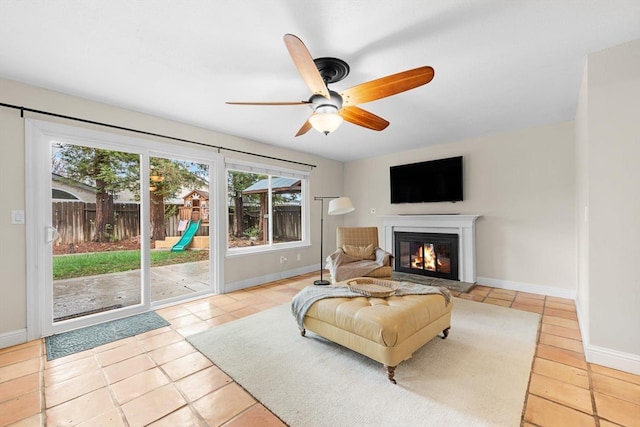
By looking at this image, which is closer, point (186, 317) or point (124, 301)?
point (186, 317)

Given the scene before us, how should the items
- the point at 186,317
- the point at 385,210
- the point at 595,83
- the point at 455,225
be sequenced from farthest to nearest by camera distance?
the point at 385,210, the point at 455,225, the point at 186,317, the point at 595,83

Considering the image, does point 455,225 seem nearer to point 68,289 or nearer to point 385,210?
point 385,210

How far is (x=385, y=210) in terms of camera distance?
17.6 ft

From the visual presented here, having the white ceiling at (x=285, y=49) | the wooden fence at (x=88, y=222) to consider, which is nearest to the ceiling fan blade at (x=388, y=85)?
the white ceiling at (x=285, y=49)

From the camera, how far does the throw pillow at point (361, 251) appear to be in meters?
4.10

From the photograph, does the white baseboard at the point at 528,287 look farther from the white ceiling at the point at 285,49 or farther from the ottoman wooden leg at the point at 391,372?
the ottoman wooden leg at the point at 391,372

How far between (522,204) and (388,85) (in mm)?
3305

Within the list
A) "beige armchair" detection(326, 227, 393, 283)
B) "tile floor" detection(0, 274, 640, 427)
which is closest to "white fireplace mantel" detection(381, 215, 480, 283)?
"beige armchair" detection(326, 227, 393, 283)

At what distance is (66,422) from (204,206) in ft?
9.08

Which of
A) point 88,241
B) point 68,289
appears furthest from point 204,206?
point 68,289

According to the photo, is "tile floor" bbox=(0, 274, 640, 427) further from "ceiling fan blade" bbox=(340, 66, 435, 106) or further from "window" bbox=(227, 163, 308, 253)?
→ "ceiling fan blade" bbox=(340, 66, 435, 106)

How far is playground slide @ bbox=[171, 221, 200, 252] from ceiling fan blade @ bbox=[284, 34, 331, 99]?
116 inches

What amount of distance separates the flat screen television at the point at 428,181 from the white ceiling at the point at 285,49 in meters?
1.48

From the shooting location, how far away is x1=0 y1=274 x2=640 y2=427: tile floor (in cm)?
153
